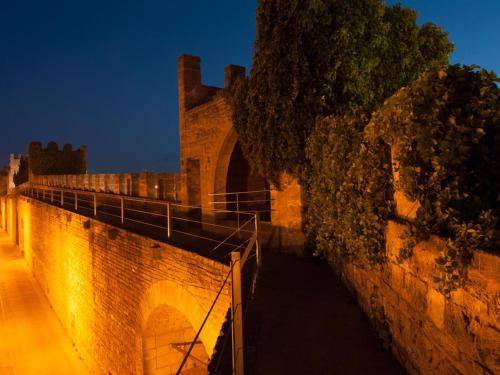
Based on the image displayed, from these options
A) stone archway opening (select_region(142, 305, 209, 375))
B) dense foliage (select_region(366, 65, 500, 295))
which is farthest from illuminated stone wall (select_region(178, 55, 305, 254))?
dense foliage (select_region(366, 65, 500, 295))

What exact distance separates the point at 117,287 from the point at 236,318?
6.22 metres

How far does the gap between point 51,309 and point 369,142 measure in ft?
50.7

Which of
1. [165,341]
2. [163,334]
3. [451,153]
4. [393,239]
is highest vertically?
[451,153]

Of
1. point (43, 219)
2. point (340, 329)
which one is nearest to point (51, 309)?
point (43, 219)

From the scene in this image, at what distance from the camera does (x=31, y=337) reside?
13141mm

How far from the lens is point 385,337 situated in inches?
143

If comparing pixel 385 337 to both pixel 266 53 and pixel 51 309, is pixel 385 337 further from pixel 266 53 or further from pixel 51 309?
pixel 51 309

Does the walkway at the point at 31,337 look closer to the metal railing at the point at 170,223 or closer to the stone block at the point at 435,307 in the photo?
the metal railing at the point at 170,223

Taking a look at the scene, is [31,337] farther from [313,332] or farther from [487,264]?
[487,264]

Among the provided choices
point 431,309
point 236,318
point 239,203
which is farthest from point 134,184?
point 431,309

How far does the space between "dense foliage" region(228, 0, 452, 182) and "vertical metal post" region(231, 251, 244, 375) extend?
3.92 metres

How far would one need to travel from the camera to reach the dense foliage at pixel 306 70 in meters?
6.92

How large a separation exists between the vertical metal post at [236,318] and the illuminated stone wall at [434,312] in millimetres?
1355

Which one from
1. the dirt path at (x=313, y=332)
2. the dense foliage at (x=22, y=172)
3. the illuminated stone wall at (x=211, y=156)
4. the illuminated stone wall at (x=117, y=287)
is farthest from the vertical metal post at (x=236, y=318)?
the dense foliage at (x=22, y=172)
